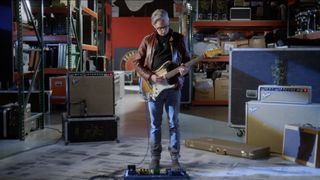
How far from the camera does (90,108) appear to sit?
190 inches

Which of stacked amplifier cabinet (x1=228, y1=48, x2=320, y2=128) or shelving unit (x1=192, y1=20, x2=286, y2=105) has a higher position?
shelving unit (x1=192, y1=20, x2=286, y2=105)

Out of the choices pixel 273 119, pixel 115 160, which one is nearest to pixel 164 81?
pixel 115 160

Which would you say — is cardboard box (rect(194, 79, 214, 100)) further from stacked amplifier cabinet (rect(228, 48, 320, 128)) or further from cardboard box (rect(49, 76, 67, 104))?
stacked amplifier cabinet (rect(228, 48, 320, 128))

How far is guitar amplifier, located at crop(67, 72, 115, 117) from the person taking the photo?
479 centimetres

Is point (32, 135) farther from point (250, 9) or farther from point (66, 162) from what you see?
point (250, 9)

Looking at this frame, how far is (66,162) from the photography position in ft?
13.0

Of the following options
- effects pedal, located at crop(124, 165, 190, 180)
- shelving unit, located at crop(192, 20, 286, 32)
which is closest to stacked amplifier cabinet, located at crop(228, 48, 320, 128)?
effects pedal, located at crop(124, 165, 190, 180)

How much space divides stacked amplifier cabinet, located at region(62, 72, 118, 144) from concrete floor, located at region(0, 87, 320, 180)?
11 centimetres

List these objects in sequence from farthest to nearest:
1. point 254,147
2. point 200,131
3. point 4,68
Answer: point 4,68 < point 200,131 < point 254,147

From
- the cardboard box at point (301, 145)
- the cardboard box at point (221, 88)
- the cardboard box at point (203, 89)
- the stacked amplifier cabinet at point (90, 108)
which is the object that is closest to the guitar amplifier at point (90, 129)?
the stacked amplifier cabinet at point (90, 108)

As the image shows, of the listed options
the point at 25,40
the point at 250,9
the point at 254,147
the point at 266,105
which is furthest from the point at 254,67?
the point at 25,40

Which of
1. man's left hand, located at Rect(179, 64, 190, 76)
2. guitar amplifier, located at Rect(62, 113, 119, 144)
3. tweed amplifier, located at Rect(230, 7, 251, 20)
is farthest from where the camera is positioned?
tweed amplifier, located at Rect(230, 7, 251, 20)

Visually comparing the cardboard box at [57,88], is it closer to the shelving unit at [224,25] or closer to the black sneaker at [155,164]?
the shelving unit at [224,25]

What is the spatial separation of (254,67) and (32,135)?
279cm
